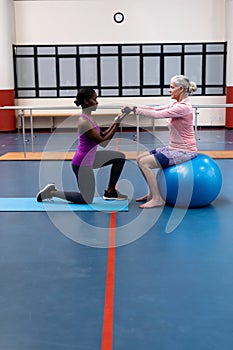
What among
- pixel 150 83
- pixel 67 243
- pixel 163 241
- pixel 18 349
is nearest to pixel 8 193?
pixel 67 243

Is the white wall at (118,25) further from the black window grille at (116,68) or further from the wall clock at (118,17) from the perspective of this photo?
the black window grille at (116,68)

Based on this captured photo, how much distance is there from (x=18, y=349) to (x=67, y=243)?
1.56 m

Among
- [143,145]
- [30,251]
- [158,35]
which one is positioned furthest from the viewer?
[158,35]

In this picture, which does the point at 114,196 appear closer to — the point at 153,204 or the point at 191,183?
the point at 153,204

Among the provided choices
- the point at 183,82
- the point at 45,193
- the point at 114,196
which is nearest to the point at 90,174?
the point at 114,196

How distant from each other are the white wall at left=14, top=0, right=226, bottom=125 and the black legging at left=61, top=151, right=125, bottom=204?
8.62 m

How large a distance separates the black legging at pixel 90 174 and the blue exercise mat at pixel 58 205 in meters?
0.09

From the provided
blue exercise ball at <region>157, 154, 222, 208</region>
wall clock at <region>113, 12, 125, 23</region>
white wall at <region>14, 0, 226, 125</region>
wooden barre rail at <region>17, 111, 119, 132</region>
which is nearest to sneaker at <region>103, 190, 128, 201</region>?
blue exercise ball at <region>157, 154, 222, 208</region>

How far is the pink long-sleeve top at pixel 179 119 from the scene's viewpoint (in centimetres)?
452

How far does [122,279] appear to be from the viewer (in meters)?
2.99

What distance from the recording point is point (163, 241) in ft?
12.3

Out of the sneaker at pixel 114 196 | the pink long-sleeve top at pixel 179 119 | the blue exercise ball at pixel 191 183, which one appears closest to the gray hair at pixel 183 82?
the pink long-sleeve top at pixel 179 119

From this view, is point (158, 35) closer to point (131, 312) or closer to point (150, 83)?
point (150, 83)

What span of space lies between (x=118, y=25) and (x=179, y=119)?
28.9 feet
